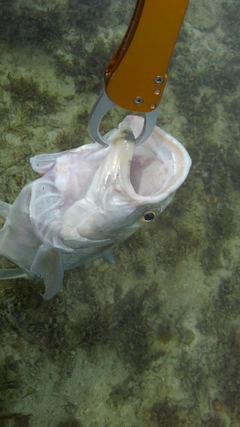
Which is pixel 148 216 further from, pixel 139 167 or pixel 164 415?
pixel 164 415

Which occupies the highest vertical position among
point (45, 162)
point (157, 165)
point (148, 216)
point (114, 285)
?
point (157, 165)

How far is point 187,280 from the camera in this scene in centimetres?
415

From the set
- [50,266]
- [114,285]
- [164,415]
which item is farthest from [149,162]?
[164,415]

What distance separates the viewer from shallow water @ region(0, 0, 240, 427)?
3383 millimetres

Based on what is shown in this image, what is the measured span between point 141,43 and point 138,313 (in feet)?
10.3

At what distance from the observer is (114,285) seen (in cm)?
380

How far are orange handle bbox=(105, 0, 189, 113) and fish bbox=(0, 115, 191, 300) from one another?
0.29 metres

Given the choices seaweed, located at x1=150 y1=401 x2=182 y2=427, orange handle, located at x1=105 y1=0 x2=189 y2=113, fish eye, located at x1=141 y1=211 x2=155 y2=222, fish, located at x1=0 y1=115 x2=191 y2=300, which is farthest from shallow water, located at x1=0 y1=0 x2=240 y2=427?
orange handle, located at x1=105 y1=0 x2=189 y2=113

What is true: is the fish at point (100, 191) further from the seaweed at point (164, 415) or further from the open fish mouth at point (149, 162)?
the seaweed at point (164, 415)

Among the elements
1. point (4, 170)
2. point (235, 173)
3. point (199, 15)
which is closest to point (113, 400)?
point (4, 170)

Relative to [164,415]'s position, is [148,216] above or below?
above

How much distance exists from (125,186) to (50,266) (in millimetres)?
725

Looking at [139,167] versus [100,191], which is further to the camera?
[139,167]

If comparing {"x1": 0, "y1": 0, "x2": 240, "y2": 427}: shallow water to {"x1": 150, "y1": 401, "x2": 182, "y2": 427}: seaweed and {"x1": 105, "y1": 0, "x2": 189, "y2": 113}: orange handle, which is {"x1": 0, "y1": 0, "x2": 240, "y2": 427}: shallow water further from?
{"x1": 105, "y1": 0, "x2": 189, "y2": 113}: orange handle
